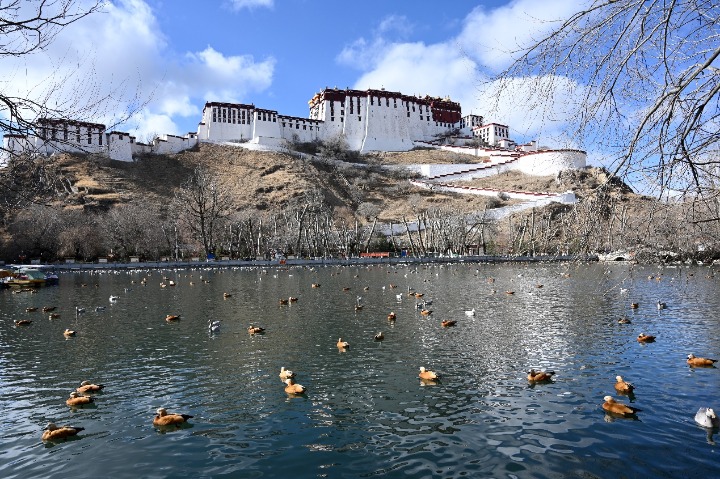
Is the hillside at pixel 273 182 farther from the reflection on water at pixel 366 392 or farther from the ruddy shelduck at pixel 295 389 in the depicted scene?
the ruddy shelduck at pixel 295 389

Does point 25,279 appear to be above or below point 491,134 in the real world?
below

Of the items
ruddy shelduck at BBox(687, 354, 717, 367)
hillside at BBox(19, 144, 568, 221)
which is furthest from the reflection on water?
hillside at BBox(19, 144, 568, 221)

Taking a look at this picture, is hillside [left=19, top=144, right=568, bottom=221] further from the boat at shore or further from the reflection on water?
the reflection on water

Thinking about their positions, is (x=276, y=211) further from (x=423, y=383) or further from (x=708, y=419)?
(x=708, y=419)

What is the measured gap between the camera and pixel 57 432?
28.7 feet

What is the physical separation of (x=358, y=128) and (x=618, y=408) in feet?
422

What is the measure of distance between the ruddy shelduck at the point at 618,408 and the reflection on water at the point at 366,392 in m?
0.24

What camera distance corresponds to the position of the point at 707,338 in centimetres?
1616

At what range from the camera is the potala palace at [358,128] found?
118m

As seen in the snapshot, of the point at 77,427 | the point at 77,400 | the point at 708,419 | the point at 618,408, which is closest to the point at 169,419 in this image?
the point at 77,427

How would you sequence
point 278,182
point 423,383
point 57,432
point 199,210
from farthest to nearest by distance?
point 278,182 < point 199,210 < point 423,383 < point 57,432

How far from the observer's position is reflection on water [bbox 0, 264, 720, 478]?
7957 mm

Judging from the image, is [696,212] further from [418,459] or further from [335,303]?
[335,303]

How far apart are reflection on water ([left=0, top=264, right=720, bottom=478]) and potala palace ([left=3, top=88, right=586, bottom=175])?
305 feet
